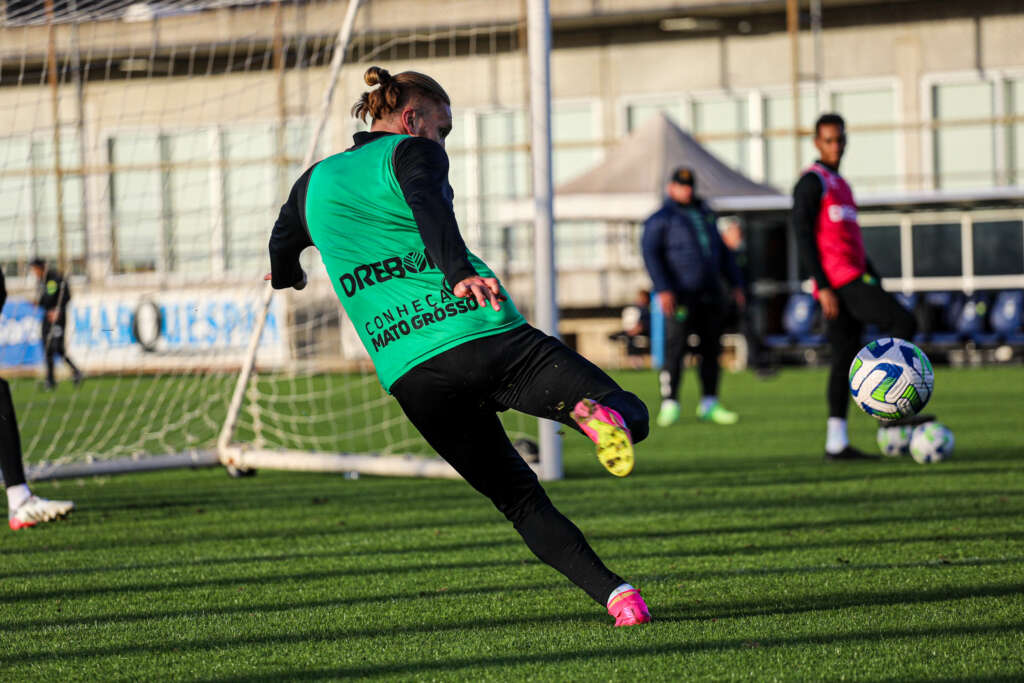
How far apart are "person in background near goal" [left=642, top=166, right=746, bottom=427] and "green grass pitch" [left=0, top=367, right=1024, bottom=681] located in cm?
293

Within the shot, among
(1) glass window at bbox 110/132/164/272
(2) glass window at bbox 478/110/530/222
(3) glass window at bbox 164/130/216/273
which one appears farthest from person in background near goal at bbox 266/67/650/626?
(2) glass window at bbox 478/110/530/222

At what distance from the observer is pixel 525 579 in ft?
15.9

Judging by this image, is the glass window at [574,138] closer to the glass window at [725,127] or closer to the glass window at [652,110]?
the glass window at [652,110]

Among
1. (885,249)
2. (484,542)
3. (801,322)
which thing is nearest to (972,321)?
(801,322)

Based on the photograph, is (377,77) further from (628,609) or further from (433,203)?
(628,609)

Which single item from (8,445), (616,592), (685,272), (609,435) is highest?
(685,272)

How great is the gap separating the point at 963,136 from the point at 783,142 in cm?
313

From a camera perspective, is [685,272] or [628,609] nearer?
[628,609]

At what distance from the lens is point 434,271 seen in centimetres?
369

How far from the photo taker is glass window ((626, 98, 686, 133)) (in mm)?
25328

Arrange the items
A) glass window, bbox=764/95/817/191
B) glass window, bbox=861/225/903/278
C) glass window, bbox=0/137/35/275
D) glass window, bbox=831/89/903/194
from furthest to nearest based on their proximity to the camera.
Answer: glass window, bbox=764/95/817/191 < glass window, bbox=831/89/903/194 < glass window, bbox=861/225/903/278 < glass window, bbox=0/137/35/275

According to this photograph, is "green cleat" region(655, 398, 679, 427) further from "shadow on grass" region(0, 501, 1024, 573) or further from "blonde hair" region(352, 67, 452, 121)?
"blonde hair" region(352, 67, 452, 121)

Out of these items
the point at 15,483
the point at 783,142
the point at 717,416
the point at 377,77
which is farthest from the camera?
the point at 783,142

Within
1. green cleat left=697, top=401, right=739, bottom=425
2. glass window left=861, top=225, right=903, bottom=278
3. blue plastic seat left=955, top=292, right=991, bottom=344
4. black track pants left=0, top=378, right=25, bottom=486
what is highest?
glass window left=861, top=225, right=903, bottom=278
